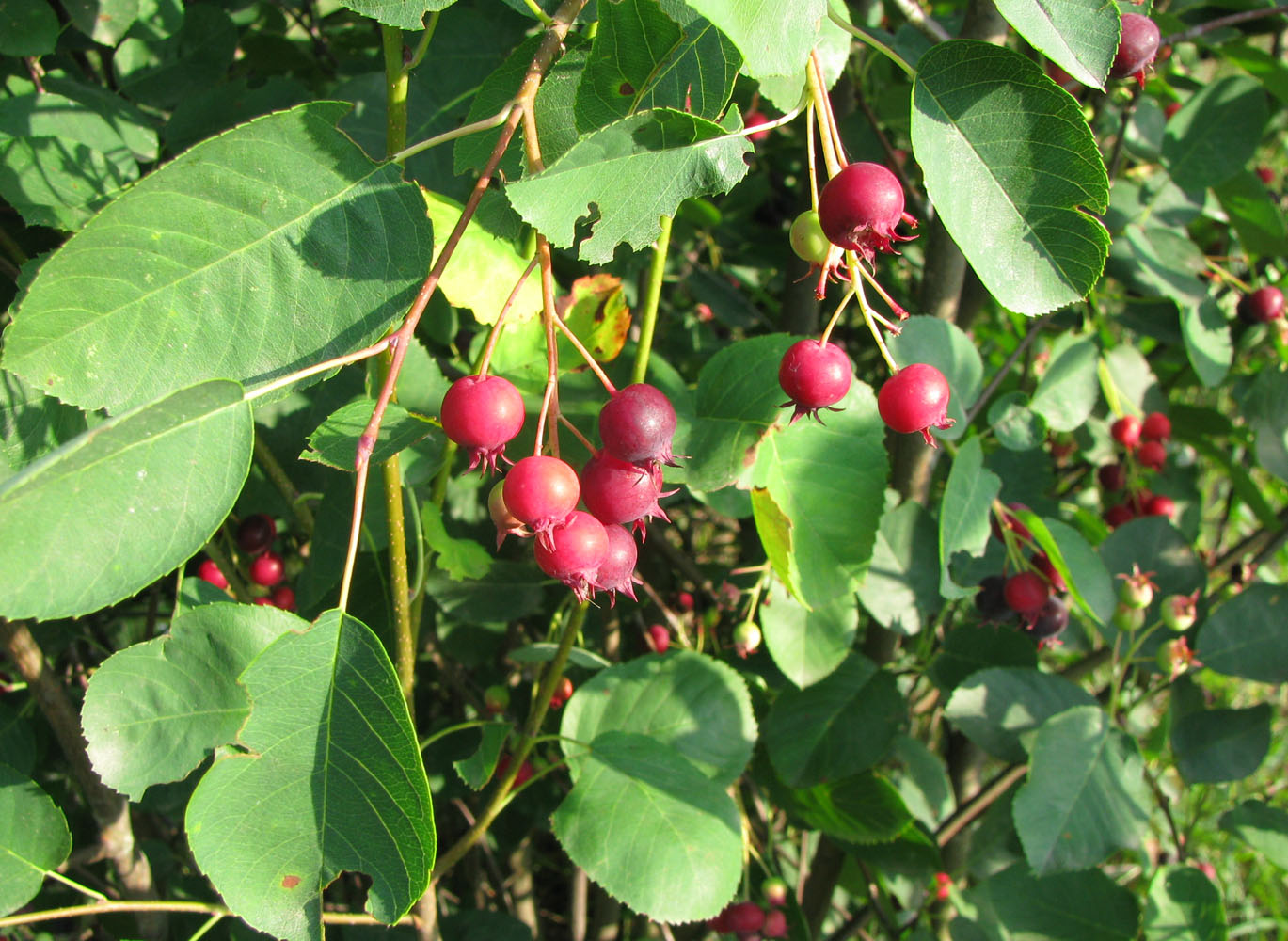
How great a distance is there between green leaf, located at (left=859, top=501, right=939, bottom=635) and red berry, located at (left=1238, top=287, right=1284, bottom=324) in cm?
81

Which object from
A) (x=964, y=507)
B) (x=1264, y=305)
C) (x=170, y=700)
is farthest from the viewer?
(x=1264, y=305)

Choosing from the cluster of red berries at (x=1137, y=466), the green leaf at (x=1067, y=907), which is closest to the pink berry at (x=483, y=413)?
the green leaf at (x=1067, y=907)

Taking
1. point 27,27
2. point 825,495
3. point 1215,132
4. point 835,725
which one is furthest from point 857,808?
point 27,27

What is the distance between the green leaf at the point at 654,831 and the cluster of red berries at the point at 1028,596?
514 millimetres

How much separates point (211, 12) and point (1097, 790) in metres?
A: 1.55

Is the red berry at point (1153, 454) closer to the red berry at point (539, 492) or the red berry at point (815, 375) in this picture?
the red berry at point (815, 375)

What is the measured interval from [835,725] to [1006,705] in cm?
23

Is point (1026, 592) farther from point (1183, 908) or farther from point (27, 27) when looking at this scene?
point (27, 27)

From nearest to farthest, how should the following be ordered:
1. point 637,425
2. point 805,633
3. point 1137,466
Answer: point 637,425 < point 805,633 < point 1137,466

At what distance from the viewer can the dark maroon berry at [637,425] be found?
67 centimetres

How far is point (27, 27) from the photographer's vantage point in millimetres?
995

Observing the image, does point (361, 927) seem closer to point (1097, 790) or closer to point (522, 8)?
point (1097, 790)

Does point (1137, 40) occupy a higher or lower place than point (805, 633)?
higher

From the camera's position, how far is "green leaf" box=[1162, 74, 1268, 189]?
4.88ft
